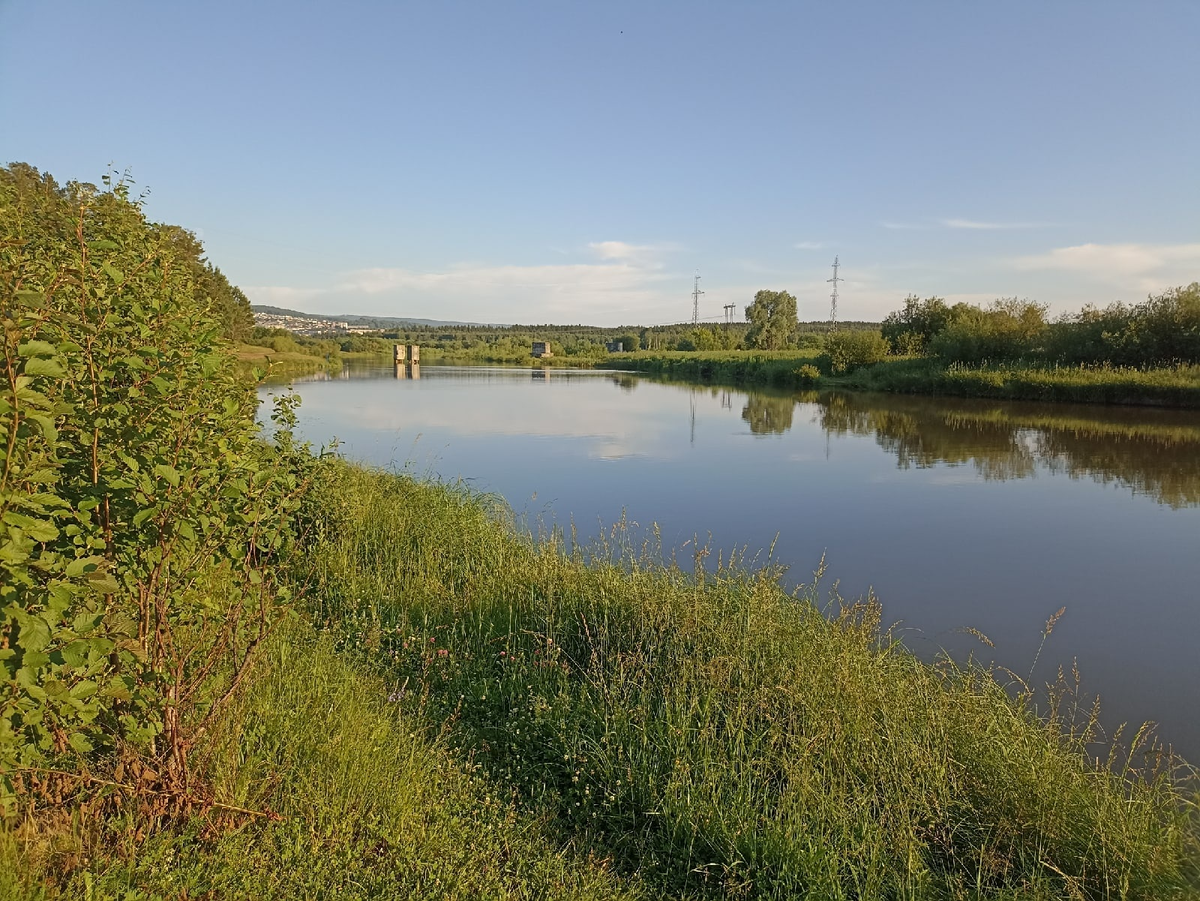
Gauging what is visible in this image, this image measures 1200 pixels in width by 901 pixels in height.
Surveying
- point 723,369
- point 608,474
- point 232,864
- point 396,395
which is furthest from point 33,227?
point 723,369

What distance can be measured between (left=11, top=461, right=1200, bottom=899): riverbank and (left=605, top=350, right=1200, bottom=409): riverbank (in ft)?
71.6

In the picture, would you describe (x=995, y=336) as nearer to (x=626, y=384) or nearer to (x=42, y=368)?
(x=626, y=384)

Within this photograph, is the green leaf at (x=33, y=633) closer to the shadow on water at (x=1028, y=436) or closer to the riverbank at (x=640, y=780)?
the riverbank at (x=640, y=780)

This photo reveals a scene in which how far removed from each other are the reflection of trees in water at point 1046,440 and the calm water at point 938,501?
2.8 inches

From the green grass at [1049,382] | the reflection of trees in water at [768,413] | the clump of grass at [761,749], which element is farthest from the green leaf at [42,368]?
the green grass at [1049,382]

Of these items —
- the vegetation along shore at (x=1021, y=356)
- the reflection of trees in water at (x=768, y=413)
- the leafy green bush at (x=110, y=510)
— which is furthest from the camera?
the vegetation along shore at (x=1021, y=356)

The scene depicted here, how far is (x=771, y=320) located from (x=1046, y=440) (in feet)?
200

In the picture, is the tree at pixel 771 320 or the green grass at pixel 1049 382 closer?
the green grass at pixel 1049 382

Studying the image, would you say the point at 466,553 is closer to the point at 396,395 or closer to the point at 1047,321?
the point at 396,395

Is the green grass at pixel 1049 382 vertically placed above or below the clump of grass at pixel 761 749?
above

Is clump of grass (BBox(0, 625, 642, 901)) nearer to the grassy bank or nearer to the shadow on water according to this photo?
the shadow on water

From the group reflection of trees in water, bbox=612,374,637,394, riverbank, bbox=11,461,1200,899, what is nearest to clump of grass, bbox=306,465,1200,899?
riverbank, bbox=11,461,1200,899

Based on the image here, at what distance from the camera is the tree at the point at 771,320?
71188 millimetres

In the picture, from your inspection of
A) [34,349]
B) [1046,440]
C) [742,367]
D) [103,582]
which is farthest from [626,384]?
[34,349]
